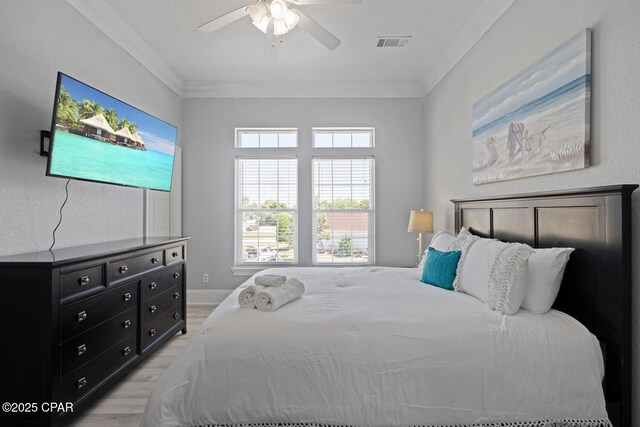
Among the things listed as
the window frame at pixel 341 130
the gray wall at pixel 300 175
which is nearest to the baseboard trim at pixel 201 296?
the gray wall at pixel 300 175

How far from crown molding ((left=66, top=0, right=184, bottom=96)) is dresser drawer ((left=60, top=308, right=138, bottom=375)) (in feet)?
7.84

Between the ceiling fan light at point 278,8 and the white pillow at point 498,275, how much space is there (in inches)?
76.3

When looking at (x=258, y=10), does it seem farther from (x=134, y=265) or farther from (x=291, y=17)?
(x=134, y=265)

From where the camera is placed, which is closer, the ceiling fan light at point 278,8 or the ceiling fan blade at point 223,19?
the ceiling fan light at point 278,8

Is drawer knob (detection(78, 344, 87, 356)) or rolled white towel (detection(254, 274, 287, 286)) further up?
rolled white towel (detection(254, 274, 287, 286))

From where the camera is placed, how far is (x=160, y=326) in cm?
297

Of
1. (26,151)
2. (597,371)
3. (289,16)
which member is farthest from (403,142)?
(26,151)

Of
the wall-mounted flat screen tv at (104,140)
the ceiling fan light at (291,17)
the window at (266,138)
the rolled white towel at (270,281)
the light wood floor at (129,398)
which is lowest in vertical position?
the light wood floor at (129,398)

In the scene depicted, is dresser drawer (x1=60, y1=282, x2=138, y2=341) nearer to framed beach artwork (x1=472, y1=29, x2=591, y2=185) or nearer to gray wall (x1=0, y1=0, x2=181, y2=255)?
gray wall (x1=0, y1=0, x2=181, y2=255)

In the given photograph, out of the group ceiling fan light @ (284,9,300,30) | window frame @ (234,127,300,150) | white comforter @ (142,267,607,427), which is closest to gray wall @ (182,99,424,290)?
window frame @ (234,127,300,150)

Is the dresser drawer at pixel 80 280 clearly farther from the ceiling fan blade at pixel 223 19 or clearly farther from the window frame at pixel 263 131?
the window frame at pixel 263 131

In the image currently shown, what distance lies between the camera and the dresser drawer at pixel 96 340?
187cm

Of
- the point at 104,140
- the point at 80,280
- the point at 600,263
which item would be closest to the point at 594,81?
the point at 600,263

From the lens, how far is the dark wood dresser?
174cm
